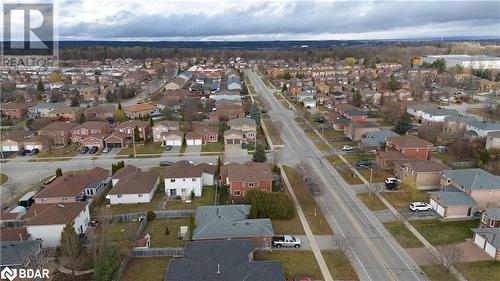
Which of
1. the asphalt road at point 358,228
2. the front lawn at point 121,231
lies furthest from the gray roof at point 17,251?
the asphalt road at point 358,228

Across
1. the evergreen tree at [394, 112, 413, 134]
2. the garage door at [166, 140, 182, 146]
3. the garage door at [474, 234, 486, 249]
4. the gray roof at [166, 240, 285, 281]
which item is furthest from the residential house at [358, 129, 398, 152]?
the gray roof at [166, 240, 285, 281]

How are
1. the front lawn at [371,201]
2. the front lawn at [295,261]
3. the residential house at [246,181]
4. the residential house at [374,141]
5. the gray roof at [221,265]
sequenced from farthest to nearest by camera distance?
the residential house at [374,141] → the residential house at [246,181] → the front lawn at [371,201] → the front lawn at [295,261] → the gray roof at [221,265]

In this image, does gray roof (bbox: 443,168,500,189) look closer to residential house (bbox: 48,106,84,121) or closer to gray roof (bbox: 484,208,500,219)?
gray roof (bbox: 484,208,500,219)

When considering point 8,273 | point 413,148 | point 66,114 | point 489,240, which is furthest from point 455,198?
point 66,114

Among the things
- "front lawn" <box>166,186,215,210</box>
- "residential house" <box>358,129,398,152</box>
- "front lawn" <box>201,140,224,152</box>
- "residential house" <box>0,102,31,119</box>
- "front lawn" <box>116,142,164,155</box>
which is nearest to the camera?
"front lawn" <box>166,186,215,210</box>

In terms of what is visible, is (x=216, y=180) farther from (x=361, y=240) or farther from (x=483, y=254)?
(x=483, y=254)

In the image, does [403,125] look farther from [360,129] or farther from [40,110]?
[40,110]

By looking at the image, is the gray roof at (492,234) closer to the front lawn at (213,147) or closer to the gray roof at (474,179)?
the gray roof at (474,179)
